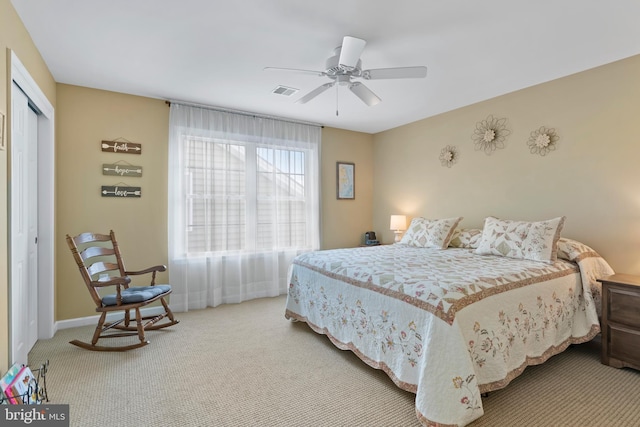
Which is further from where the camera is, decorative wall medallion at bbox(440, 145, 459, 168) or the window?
decorative wall medallion at bbox(440, 145, 459, 168)

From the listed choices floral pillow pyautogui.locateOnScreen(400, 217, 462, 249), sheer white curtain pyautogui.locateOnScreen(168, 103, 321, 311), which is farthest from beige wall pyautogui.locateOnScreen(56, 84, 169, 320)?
floral pillow pyautogui.locateOnScreen(400, 217, 462, 249)

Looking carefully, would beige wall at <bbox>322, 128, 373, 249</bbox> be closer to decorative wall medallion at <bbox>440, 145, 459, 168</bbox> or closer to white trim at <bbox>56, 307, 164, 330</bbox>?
decorative wall medallion at <bbox>440, 145, 459, 168</bbox>

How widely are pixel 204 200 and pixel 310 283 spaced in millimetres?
1829

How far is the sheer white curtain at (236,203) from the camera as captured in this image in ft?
12.4

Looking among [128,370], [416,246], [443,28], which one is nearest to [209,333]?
[128,370]

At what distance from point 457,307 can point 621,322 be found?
1.59 metres

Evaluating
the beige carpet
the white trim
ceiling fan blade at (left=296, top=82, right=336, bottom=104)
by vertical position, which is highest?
ceiling fan blade at (left=296, top=82, right=336, bottom=104)

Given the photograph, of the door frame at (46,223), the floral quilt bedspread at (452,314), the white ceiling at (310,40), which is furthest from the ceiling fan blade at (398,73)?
the door frame at (46,223)

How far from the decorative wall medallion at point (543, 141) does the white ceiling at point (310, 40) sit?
0.51 m

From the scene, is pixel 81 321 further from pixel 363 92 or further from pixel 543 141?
pixel 543 141

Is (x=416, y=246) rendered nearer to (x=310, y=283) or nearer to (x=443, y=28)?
(x=310, y=283)

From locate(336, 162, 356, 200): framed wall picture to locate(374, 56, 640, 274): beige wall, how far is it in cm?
116

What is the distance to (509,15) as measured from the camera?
6.89ft

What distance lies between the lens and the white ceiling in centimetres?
203
